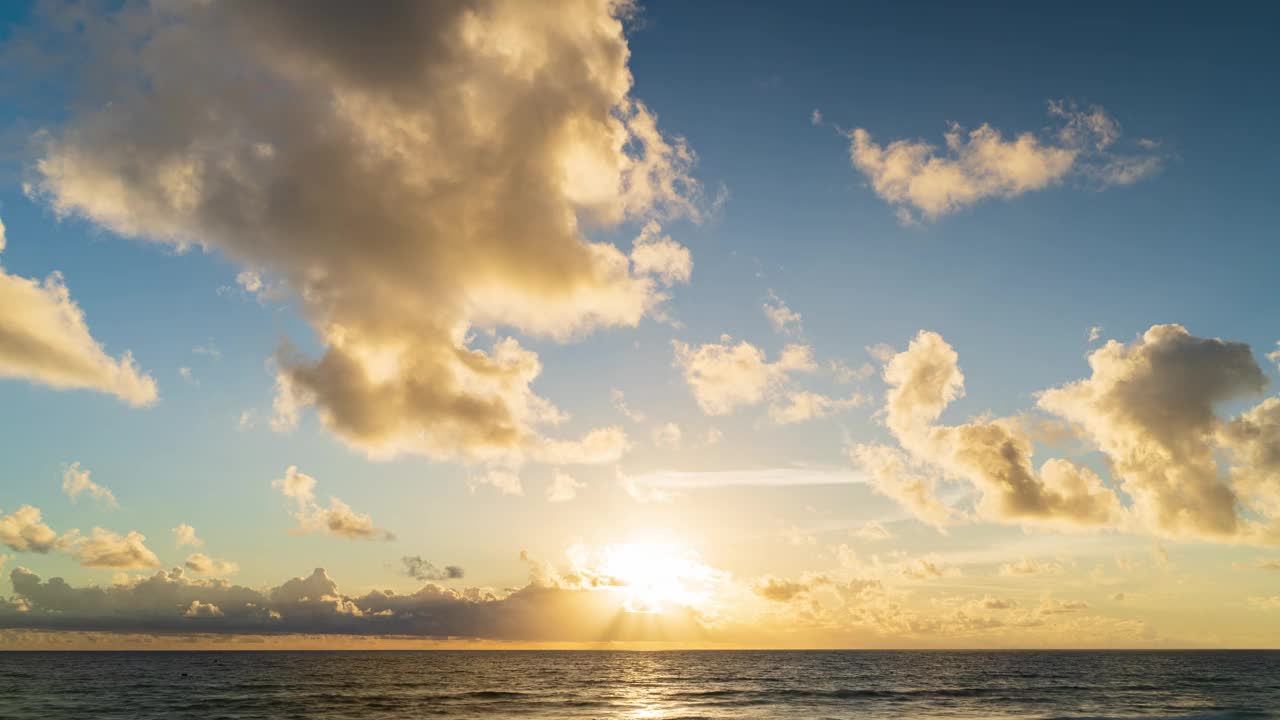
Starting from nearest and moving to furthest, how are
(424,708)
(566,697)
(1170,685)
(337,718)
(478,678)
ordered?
(337,718)
(424,708)
(566,697)
(1170,685)
(478,678)

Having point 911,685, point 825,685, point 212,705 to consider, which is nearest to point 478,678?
point 212,705

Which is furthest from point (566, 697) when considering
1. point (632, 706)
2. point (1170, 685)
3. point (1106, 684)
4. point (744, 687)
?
point (1170, 685)

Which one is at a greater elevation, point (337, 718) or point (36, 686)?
point (337, 718)

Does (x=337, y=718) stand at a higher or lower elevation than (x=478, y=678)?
higher

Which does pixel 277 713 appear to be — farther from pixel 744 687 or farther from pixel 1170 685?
pixel 1170 685

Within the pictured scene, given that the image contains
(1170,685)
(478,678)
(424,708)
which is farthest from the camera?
(478,678)

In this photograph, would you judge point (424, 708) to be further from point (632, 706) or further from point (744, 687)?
point (744, 687)

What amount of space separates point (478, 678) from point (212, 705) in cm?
6027

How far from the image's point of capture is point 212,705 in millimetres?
91688

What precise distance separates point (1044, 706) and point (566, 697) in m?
61.7

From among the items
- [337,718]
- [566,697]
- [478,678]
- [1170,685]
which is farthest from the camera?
[478,678]

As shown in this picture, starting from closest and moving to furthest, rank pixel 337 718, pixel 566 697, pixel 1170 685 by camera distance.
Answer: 1. pixel 337 718
2. pixel 566 697
3. pixel 1170 685

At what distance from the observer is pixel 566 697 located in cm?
10131

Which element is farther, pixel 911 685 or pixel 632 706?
pixel 911 685
